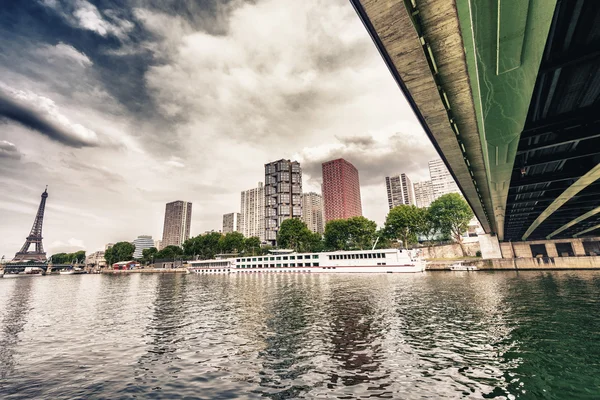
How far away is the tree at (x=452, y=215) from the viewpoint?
309ft

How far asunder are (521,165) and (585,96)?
753 centimetres

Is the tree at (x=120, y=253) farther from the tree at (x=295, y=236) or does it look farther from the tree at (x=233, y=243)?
the tree at (x=295, y=236)

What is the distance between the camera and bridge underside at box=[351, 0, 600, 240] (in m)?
6.83

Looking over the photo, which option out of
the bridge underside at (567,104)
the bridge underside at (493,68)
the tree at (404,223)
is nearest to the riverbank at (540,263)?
the tree at (404,223)

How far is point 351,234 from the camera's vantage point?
388 feet

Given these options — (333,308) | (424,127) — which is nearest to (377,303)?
(333,308)

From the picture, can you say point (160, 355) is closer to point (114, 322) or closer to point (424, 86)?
point (114, 322)

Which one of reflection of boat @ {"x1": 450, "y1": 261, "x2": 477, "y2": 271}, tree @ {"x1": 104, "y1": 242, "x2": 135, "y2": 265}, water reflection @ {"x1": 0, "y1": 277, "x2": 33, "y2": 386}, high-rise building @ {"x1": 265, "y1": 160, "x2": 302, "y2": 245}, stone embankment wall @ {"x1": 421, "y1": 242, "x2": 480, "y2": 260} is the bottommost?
water reflection @ {"x1": 0, "y1": 277, "x2": 33, "y2": 386}

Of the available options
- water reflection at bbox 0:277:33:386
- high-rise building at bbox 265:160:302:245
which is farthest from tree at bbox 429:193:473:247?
water reflection at bbox 0:277:33:386

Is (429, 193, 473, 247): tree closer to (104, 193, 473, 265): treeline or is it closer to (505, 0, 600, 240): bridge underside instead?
(104, 193, 473, 265): treeline

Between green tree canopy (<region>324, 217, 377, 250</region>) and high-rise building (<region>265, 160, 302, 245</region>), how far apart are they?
53.6m

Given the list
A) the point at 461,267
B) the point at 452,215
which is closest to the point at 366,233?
the point at 452,215

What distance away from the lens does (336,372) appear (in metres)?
10.7

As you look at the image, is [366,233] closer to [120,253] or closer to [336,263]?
[336,263]
